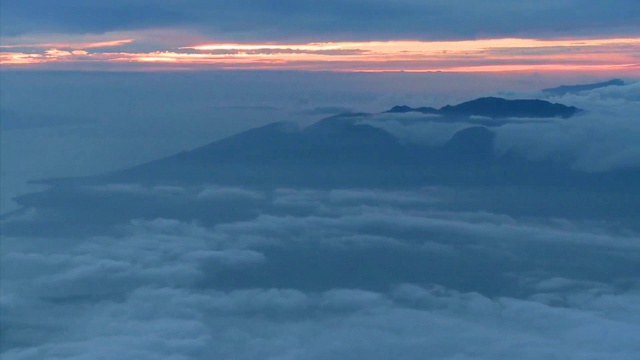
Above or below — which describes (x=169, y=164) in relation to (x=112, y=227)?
above

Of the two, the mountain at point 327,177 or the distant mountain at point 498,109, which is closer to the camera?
the mountain at point 327,177

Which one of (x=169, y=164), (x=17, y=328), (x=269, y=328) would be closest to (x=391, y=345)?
(x=269, y=328)

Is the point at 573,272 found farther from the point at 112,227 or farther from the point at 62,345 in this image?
the point at 112,227

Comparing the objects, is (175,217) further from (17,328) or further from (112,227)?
(17,328)

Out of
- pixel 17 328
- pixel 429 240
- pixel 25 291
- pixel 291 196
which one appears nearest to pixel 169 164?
pixel 291 196

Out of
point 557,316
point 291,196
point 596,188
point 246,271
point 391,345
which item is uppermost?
point 596,188

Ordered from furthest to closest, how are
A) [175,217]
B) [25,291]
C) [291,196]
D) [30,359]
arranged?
[291,196]
[175,217]
[25,291]
[30,359]

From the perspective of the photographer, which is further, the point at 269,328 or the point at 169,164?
the point at 169,164

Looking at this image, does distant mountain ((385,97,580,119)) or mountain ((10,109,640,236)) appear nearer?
mountain ((10,109,640,236))

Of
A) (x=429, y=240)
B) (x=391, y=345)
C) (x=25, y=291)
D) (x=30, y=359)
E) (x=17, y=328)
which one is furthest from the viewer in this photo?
(x=429, y=240)

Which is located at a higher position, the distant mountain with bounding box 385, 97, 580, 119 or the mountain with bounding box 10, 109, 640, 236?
the distant mountain with bounding box 385, 97, 580, 119

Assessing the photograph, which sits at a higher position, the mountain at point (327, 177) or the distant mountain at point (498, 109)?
the distant mountain at point (498, 109)
